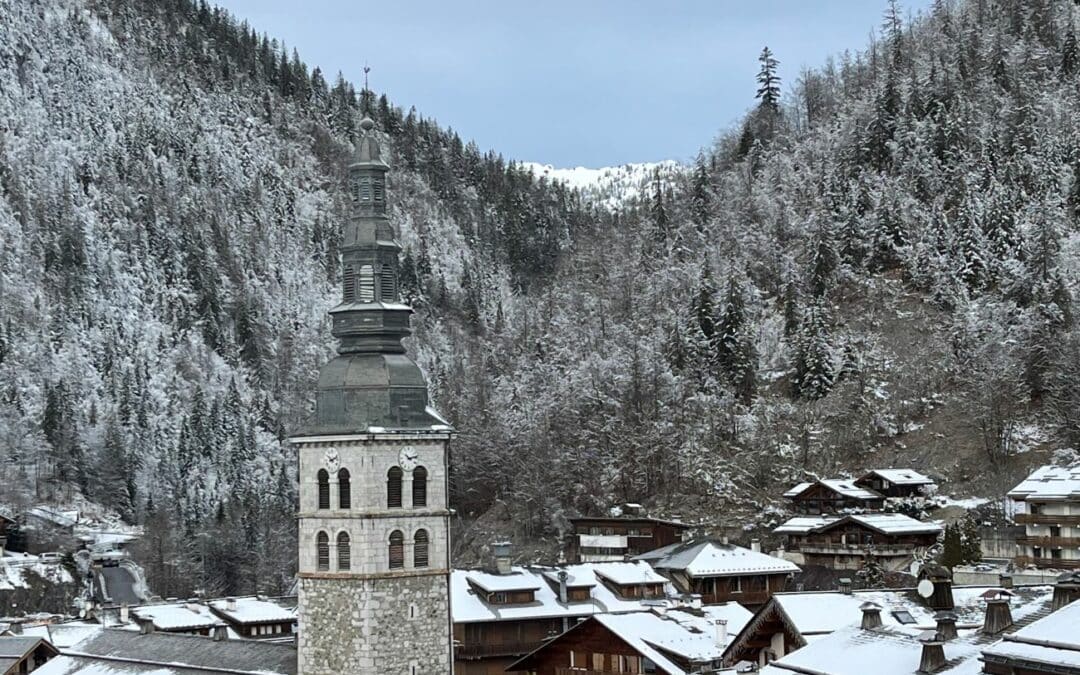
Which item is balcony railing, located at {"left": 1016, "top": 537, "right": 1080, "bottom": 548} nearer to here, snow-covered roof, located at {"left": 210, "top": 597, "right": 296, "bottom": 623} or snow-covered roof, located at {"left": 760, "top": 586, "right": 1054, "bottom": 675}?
snow-covered roof, located at {"left": 210, "top": 597, "right": 296, "bottom": 623}

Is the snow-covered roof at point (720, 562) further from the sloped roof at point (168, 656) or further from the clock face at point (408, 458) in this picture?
the clock face at point (408, 458)

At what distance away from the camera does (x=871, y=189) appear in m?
162

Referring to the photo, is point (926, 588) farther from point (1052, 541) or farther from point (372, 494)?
point (1052, 541)

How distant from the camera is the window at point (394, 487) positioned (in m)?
48.1

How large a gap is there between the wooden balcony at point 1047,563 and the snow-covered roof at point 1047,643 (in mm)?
58001

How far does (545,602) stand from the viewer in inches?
3169

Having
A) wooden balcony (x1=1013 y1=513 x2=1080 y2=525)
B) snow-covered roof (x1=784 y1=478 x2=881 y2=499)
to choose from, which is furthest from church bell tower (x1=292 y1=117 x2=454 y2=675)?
snow-covered roof (x1=784 y1=478 x2=881 y2=499)

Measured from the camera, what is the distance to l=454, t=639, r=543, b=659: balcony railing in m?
77.4

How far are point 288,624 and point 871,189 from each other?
301ft

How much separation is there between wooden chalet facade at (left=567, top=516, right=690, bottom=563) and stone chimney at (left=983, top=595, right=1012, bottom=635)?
7078 cm

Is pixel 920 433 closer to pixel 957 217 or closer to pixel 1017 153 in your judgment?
pixel 957 217

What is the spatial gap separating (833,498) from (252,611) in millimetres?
44173

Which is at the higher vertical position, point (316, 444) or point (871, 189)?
point (871, 189)

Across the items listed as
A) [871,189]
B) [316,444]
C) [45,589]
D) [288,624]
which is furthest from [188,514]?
[316,444]
